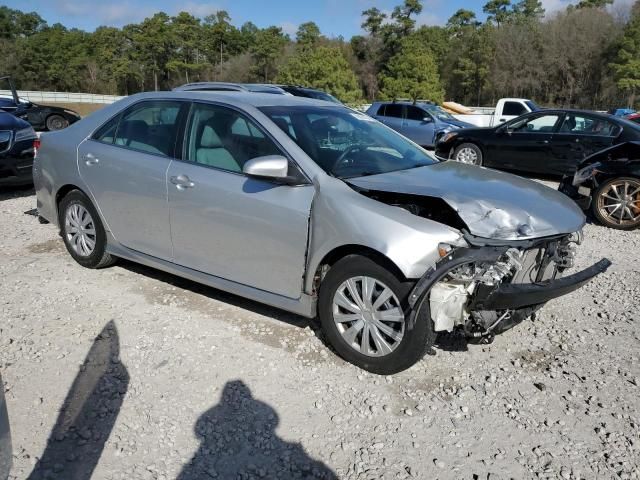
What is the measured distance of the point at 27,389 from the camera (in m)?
3.09

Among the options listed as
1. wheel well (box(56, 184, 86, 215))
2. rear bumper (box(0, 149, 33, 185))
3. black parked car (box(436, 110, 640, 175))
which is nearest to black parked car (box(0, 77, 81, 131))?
rear bumper (box(0, 149, 33, 185))

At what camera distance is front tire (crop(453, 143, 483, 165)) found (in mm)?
11062

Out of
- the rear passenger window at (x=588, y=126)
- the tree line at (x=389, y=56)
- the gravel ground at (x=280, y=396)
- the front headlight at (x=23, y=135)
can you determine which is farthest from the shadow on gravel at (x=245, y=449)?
the tree line at (x=389, y=56)

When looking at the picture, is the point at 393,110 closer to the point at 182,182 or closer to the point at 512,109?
A: the point at 512,109

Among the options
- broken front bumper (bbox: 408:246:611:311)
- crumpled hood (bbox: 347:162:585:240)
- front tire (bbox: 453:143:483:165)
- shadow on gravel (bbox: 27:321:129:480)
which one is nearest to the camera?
shadow on gravel (bbox: 27:321:129:480)

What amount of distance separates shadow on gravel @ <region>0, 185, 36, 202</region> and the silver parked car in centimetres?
425

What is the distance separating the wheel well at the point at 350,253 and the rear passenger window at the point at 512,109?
18865mm

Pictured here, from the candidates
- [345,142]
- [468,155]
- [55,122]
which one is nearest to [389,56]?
[55,122]

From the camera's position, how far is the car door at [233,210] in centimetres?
342

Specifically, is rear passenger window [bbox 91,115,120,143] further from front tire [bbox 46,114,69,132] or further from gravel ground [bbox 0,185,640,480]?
front tire [bbox 46,114,69,132]

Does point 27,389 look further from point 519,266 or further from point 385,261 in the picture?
point 519,266

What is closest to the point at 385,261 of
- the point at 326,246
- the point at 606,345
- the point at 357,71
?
the point at 326,246

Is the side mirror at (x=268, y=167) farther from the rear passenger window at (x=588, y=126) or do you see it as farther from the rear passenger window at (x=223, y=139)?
the rear passenger window at (x=588, y=126)

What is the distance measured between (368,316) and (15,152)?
6.72m
